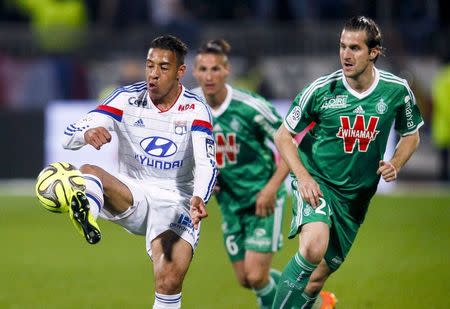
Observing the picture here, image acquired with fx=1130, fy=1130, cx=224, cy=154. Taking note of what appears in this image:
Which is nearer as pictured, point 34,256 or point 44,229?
point 34,256

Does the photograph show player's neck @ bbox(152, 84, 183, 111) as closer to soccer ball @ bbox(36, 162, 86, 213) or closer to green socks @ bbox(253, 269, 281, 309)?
soccer ball @ bbox(36, 162, 86, 213)

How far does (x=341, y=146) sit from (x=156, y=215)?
1.43 meters

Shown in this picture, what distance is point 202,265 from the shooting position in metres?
13.0

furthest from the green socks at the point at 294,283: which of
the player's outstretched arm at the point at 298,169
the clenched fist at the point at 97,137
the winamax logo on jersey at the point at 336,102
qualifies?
the clenched fist at the point at 97,137

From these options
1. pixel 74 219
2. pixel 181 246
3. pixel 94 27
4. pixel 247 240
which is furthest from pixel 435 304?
pixel 94 27

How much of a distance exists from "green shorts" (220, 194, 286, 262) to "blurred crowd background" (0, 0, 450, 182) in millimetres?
9145

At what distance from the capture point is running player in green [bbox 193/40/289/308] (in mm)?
9688

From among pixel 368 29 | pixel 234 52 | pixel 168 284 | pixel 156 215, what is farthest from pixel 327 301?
pixel 234 52

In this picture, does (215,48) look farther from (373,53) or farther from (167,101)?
(373,53)

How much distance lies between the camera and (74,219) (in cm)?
728

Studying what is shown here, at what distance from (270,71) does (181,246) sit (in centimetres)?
1168

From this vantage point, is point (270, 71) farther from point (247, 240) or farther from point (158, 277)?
point (158, 277)

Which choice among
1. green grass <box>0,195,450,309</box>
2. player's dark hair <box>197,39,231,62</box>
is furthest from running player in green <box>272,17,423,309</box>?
green grass <box>0,195,450,309</box>

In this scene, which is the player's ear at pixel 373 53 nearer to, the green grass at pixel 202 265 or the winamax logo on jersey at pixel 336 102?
A: the winamax logo on jersey at pixel 336 102
